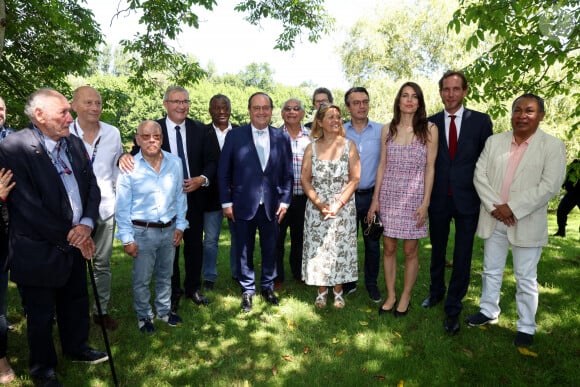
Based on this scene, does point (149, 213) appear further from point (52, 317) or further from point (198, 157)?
point (52, 317)

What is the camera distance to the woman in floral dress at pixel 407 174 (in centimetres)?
467

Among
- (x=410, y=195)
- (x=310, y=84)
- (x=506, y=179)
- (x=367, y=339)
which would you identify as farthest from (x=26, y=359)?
(x=310, y=84)

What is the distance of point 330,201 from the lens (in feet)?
16.9

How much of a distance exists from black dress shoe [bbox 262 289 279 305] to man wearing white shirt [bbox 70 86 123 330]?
189 cm

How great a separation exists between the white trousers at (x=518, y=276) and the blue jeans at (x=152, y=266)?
3.62m

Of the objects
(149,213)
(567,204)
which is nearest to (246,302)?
(149,213)

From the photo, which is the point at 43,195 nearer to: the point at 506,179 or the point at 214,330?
the point at 214,330

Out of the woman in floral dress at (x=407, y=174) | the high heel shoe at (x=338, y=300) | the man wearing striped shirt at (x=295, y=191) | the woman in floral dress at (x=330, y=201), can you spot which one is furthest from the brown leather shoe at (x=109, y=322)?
the woman in floral dress at (x=407, y=174)

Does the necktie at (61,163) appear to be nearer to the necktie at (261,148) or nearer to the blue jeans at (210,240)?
the necktie at (261,148)

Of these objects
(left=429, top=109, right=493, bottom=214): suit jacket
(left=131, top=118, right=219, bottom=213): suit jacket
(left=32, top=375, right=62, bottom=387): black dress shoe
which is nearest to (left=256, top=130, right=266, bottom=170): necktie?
(left=131, top=118, right=219, bottom=213): suit jacket

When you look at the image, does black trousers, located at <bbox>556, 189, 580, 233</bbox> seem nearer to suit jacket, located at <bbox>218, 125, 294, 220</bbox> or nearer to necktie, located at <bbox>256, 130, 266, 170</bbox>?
suit jacket, located at <bbox>218, 125, 294, 220</bbox>

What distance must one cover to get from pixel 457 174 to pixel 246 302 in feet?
9.91

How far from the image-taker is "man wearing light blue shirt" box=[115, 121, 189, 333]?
4.33 meters

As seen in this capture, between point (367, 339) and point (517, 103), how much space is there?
2951 millimetres
